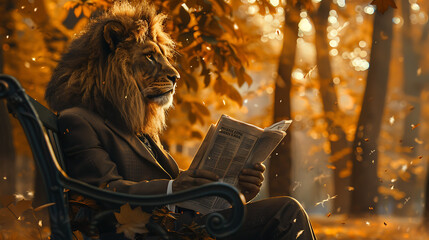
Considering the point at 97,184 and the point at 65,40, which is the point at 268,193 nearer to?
the point at 65,40

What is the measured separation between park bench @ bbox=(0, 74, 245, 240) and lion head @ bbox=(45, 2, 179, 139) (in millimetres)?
521

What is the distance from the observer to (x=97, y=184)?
2.29 metres

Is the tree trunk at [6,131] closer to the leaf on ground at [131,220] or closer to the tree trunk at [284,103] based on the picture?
the tree trunk at [284,103]

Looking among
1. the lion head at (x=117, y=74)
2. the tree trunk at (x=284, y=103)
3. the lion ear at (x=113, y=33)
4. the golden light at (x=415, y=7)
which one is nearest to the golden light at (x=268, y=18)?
the tree trunk at (x=284, y=103)

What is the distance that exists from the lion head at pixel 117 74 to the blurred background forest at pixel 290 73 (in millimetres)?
1439

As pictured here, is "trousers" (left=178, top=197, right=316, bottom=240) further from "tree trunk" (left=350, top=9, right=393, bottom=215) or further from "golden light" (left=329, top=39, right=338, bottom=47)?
"golden light" (left=329, top=39, right=338, bottom=47)

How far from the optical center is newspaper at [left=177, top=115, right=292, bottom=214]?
2342mm

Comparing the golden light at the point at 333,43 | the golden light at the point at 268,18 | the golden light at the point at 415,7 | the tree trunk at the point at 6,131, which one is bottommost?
the tree trunk at the point at 6,131

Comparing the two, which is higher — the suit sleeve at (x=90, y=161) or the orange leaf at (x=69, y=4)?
the orange leaf at (x=69, y=4)

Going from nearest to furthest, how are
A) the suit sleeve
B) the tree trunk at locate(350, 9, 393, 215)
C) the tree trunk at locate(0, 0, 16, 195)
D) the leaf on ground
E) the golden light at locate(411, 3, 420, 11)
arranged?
1. the leaf on ground
2. the suit sleeve
3. the tree trunk at locate(0, 0, 16, 195)
4. the tree trunk at locate(350, 9, 393, 215)
5. the golden light at locate(411, 3, 420, 11)

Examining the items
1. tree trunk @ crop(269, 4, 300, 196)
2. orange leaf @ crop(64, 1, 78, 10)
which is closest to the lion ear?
orange leaf @ crop(64, 1, 78, 10)

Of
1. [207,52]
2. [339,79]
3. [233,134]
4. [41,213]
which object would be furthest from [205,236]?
[339,79]

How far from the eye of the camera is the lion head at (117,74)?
8.56ft

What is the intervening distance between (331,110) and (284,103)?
2793 mm
